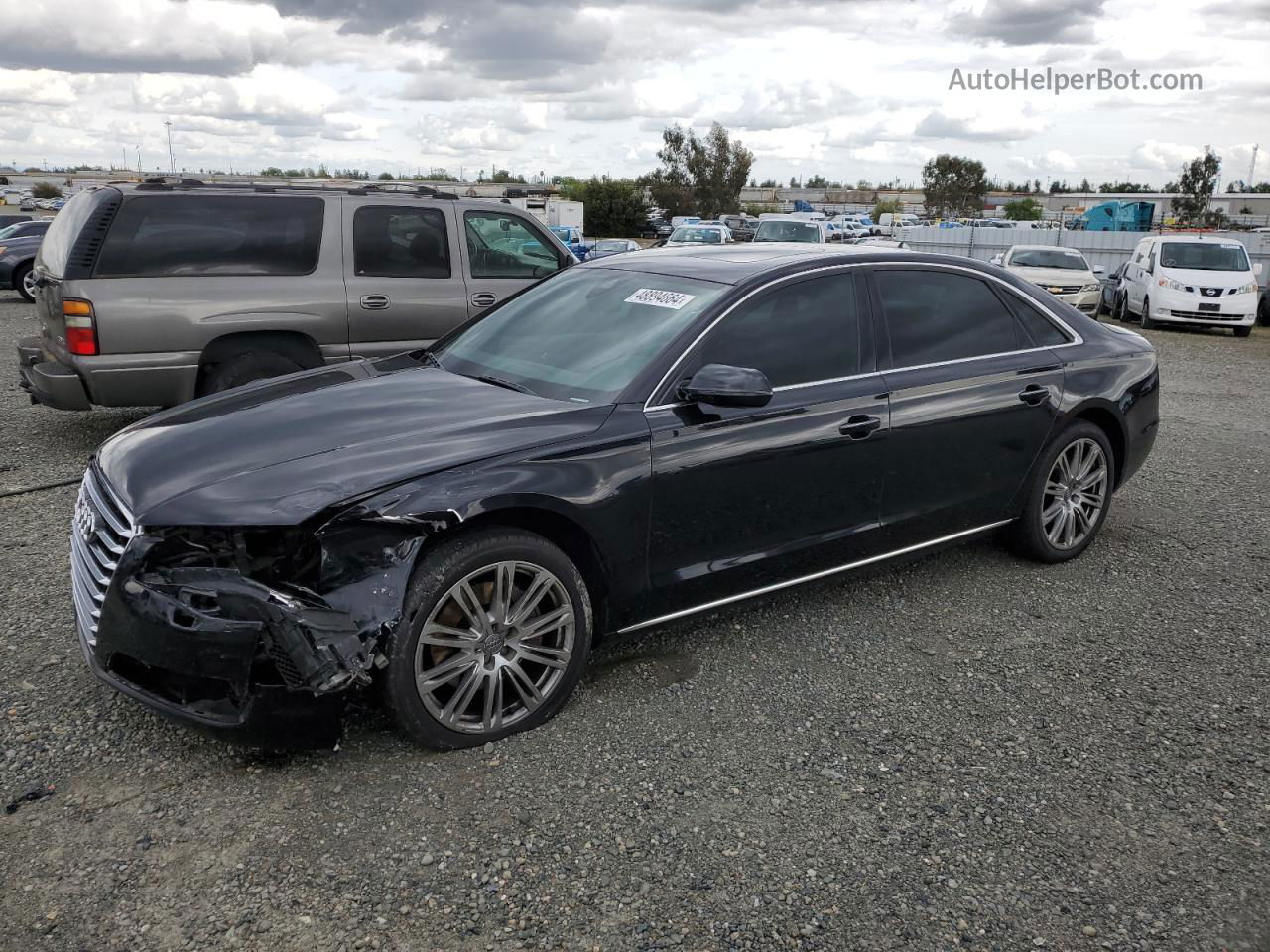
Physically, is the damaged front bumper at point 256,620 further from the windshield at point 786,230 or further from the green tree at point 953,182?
the green tree at point 953,182

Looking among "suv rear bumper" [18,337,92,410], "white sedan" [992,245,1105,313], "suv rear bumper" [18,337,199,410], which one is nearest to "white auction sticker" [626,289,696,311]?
"suv rear bumper" [18,337,199,410]

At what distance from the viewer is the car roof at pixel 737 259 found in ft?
14.1

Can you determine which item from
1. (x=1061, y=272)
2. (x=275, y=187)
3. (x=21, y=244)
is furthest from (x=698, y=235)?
(x=275, y=187)

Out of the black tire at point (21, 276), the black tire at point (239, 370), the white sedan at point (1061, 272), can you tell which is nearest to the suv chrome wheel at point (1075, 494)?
the black tire at point (239, 370)

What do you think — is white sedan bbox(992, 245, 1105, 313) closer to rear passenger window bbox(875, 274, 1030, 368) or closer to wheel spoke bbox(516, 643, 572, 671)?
rear passenger window bbox(875, 274, 1030, 368)

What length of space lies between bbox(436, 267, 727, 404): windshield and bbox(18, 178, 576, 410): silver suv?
92.4 inches

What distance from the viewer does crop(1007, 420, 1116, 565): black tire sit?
199 inches

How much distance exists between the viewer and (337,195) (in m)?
7.36

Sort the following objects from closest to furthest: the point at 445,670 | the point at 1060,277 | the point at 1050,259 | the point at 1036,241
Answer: the point at 445,670 < the point at 1060,277 < the point at 1050,259 < the point at 1036,241

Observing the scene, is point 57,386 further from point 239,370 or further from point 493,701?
point 493,701

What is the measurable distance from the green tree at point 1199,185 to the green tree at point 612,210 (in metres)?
28.9

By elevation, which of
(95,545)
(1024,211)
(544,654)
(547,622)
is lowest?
(544,654)

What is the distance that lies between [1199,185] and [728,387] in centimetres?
6138

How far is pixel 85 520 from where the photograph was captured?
355 centimetres
